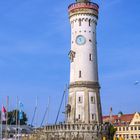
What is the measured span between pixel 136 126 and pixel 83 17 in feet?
147

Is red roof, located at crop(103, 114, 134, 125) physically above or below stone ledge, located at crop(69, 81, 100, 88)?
below

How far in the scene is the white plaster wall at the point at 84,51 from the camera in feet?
259

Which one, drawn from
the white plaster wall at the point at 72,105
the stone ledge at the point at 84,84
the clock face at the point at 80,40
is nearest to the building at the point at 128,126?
the white plaster wall at the point at 72,105

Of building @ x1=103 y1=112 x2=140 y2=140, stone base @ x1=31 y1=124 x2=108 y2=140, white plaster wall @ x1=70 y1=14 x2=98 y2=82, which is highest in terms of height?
white plaster wall @ x1=70 y1=14 x2=98 y2=82

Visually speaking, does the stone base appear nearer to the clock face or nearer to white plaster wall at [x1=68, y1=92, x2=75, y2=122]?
white plaster wall at [x1=68, y1=92, x2=75, y2=122]

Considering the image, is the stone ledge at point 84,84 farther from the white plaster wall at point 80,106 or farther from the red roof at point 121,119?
the red roof at point 121,119

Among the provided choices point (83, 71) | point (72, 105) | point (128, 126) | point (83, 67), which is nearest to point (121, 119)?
point (128, 126)

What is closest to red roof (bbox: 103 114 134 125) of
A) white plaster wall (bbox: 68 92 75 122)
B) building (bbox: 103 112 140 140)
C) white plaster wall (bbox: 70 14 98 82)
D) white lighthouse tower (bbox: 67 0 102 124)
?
building (bbox: 103 112 140 140)

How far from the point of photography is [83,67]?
78750 mm

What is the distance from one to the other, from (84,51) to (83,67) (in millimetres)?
3727

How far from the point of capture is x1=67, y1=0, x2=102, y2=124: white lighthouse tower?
77.9 meters

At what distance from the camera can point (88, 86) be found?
78.1m

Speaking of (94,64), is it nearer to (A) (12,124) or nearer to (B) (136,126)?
(B) (136,126)

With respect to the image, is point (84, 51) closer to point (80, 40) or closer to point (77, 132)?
point (80, 40)
